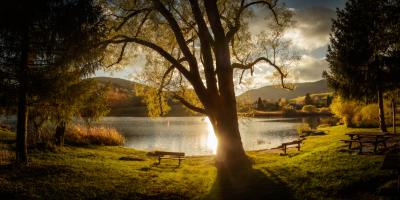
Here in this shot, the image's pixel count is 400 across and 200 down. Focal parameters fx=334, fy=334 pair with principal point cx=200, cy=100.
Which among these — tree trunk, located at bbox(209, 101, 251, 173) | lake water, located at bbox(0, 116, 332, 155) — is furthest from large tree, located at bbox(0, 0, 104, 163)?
tree trunk, located at bbox(209, 101, 251, 173)

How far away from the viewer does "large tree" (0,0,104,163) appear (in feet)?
48.3

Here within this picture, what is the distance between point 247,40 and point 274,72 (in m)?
3.19

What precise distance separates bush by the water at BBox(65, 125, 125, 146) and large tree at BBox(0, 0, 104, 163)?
43.0 feet

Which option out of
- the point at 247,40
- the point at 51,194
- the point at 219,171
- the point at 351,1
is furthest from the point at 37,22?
the point at 351,1

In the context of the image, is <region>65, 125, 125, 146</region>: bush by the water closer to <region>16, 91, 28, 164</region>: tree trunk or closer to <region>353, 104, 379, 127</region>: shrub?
<region>16, 91, 28, 164</region>: tree trunk

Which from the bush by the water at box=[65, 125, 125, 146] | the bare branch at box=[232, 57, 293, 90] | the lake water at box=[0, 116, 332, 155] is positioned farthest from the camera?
the lake water at box=[0, 116, 332, 155]

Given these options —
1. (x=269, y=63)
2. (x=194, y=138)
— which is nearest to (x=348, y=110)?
(x=194, y=138)

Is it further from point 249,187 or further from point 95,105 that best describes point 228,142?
point 95,105

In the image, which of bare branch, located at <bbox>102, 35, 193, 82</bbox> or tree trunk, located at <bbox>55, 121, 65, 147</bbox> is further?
tree trunk, located at <bbox>55, 121, 65, 147</bbox>

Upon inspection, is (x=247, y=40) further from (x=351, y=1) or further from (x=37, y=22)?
(x=351, y=1)

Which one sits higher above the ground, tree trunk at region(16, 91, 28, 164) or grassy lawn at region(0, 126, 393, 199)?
tree trunk at region(16, 91, 28, 164)

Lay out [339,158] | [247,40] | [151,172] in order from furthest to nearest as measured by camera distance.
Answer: [247,40], [151,172], [339,158]

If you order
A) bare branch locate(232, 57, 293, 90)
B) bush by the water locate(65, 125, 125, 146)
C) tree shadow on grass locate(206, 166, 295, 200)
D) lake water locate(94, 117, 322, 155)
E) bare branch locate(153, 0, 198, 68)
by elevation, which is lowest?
lake water locate(94, 117, 322, 155)

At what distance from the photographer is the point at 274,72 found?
2281 centimetres
